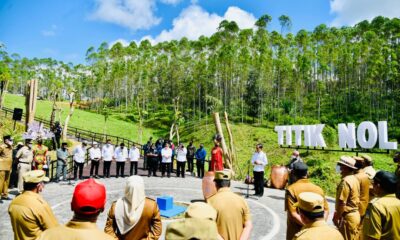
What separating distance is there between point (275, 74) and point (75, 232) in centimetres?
6302

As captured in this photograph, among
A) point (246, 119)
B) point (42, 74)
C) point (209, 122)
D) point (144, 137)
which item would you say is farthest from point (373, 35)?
point (42, 74)

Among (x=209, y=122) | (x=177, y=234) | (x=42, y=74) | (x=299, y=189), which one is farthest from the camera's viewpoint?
(x=42, y=74)

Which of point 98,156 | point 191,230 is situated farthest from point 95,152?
point 191,230

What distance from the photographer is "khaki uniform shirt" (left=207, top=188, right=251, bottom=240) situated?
11.6 feet

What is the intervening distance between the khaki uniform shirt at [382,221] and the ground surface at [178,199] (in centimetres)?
408

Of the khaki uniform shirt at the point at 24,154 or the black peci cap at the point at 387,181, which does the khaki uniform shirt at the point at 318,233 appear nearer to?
the black peci cap at the point at 387,181

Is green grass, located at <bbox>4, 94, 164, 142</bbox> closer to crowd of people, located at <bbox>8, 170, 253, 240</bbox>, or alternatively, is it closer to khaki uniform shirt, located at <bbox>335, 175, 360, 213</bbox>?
khaki uniform shirt, located at <bbox>335, 175, 360, 213</bbox>

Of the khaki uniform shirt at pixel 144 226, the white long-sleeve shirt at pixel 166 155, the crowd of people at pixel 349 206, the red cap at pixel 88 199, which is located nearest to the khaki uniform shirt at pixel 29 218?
the khaki uniform shirt at pixel 144 226

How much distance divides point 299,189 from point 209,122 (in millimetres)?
49695

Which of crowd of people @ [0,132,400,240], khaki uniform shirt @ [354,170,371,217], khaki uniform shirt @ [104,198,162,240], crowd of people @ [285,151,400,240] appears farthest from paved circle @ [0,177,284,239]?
khaki uniform shirt @ [104,198,162,240]

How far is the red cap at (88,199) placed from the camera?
235 centimetres

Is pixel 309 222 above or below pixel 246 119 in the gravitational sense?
below

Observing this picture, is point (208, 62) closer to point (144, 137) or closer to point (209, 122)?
point (209, 122)

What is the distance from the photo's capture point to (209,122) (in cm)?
5375
